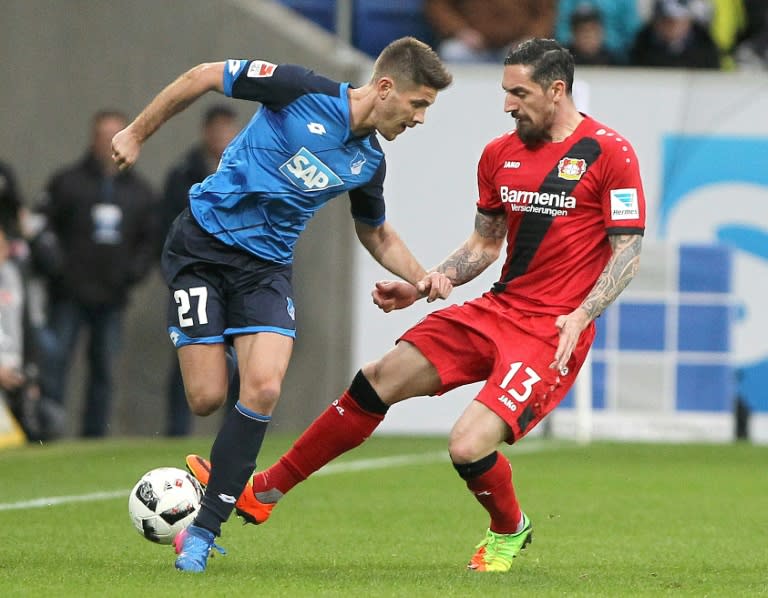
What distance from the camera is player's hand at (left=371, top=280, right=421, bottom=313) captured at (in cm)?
688

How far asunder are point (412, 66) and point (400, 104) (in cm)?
15

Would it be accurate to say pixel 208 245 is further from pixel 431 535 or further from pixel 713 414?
pixel 713 414

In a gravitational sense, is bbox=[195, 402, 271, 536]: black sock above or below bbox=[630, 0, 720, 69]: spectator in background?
below

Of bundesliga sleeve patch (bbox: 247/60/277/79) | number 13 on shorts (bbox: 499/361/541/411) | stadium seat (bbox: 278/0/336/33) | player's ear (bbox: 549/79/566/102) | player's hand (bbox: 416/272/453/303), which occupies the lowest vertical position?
number 13 on shorts (bbox: 499/361/541/411)

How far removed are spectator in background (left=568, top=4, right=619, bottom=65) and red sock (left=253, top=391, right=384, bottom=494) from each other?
8836 millimetres

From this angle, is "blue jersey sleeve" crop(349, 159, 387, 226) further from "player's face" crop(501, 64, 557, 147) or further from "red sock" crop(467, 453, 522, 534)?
"red sock" crop(467, 453, 522, 534)

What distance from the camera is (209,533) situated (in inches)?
249

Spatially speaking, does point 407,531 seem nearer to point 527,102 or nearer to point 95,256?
point 527,102

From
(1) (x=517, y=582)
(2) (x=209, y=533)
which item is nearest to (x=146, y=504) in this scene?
(2) (x=209, y=533)

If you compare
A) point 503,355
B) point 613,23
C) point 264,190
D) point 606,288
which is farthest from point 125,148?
point 613,23

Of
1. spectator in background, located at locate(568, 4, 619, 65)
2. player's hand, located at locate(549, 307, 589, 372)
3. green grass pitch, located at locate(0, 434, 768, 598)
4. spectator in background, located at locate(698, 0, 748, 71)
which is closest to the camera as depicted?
green grass pitch, located at locate(0, 434, 768, 598)

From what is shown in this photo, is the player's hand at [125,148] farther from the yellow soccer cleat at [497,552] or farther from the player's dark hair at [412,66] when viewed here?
the yellow soccer cleat at [497,552]

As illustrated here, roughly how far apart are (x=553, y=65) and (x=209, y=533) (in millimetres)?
2193

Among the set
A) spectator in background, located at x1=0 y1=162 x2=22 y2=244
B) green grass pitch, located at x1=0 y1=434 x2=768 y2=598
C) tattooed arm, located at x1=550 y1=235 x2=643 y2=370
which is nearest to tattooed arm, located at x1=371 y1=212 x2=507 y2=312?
tattooed arm, located at x1=550 y1=235 x2=643 y2=370
